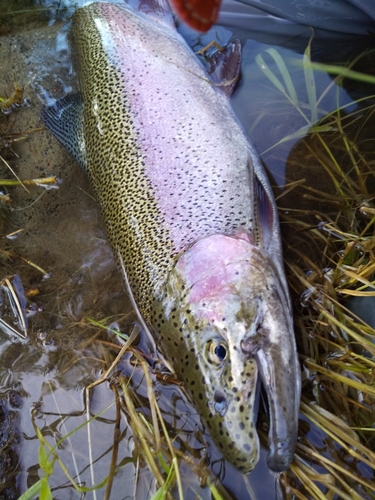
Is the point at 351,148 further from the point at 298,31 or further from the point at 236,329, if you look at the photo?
the point at 236,329

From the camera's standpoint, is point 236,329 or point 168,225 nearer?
point 236,329

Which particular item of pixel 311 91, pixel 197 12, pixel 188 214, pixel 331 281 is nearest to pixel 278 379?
pixel 331 281

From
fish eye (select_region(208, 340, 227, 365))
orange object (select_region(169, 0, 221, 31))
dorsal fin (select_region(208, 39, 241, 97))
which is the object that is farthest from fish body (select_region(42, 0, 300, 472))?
orange object (select_region(169, 0, 221, 31))

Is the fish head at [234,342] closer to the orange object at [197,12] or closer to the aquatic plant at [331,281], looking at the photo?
the aquatic plant at [331,281]

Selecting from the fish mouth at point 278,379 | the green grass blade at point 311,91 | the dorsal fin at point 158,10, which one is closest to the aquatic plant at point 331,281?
the green grass blade at point 311,91

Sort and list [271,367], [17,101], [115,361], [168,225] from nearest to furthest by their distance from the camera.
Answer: [271,367] → [168,225] → [115,361] → [17,101]

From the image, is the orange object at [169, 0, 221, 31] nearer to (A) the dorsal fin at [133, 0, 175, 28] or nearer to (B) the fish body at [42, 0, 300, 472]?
(B) the fish body at [42, 0, 300, 472]

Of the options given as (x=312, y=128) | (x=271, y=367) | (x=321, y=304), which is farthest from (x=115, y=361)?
(x=312, y=128)
